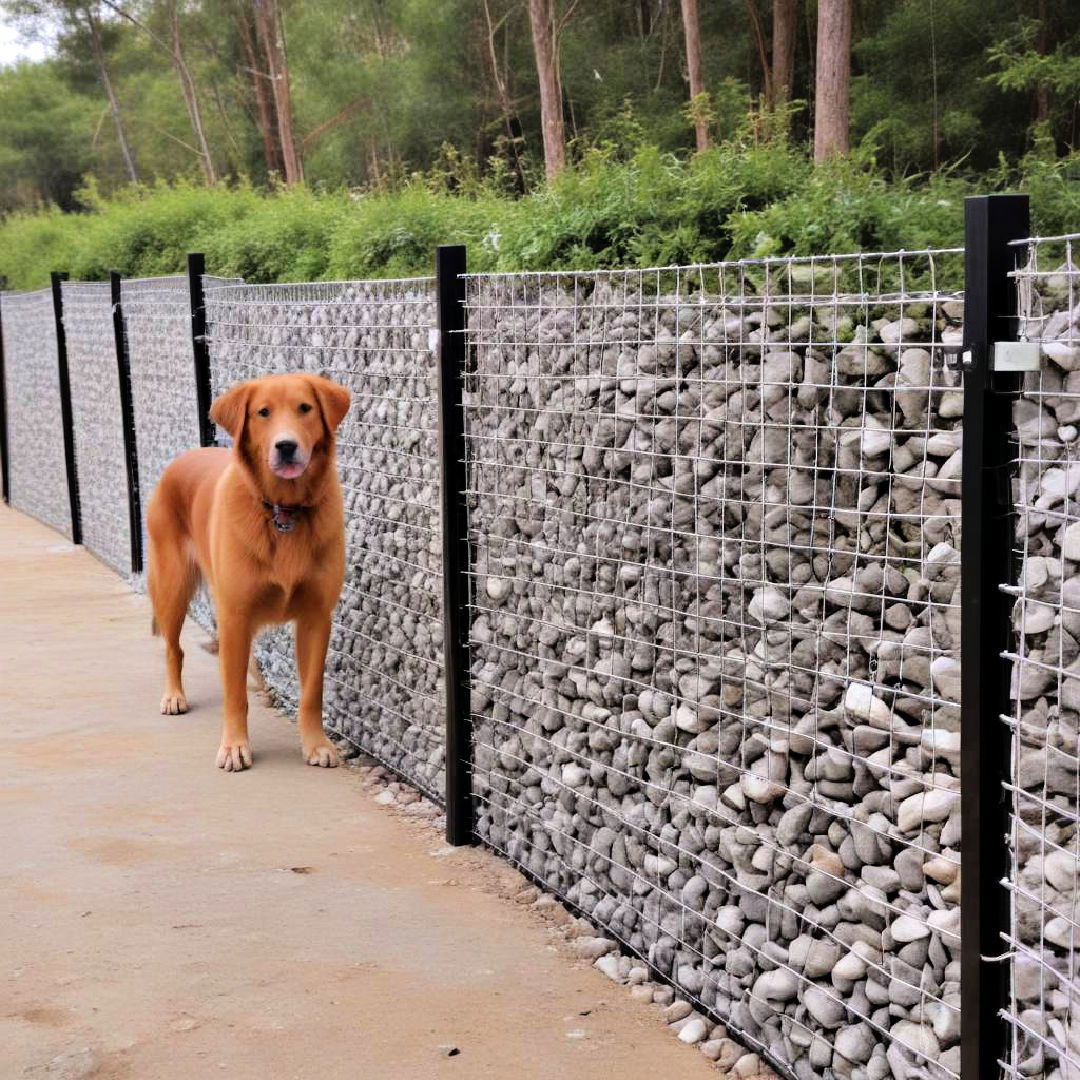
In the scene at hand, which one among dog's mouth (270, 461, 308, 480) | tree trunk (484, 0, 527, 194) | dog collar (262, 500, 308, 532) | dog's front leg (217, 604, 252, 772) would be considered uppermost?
tree trunk (484, 0, 527, 194)

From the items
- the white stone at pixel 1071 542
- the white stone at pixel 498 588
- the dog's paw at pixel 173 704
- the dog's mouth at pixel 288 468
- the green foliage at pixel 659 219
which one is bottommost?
the dog's paw at pixel 173 704

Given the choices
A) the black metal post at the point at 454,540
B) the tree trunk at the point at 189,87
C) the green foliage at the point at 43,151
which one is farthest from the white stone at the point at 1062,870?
the green foliage at the point at 43,151

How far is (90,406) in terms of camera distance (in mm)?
12555

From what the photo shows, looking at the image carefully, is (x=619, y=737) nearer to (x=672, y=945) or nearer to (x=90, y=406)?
(x=672, y=945)

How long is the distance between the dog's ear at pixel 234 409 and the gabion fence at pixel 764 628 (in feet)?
1.91

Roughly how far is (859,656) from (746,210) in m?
4.22

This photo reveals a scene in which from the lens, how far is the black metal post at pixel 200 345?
8273mm

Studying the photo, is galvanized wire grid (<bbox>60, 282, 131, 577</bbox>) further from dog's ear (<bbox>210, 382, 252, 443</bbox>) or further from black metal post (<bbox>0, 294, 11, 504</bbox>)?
dog's ear (<bbox>210, 382, 252, 443</bbox>)

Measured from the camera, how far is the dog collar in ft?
19.1

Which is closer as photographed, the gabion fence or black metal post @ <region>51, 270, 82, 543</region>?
the gabion fence

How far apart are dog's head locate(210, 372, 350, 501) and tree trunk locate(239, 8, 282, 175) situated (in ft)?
108

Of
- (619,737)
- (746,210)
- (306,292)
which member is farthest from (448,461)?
(746,210)

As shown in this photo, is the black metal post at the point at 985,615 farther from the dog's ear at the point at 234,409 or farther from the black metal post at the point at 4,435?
the black metal post at the point at 4,435

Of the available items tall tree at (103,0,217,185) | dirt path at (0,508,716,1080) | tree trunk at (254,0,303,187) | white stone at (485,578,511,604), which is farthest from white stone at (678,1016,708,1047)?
tall tree at (103,0,217,185)
